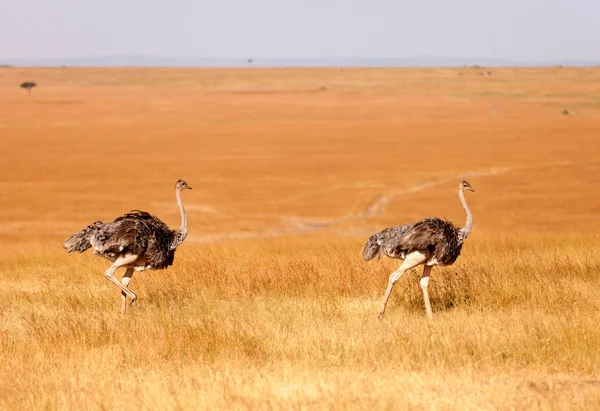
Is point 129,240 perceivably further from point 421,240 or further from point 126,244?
point 421,240

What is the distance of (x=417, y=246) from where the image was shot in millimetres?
9961

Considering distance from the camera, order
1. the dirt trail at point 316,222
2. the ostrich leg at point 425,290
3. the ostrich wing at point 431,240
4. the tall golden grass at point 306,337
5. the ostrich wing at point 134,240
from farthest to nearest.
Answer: the dirt trail at point 316,222 < the ostrich wing at point 134,240 < the ostrich leg at point 425,290 < the ostrich wing at point 431,240 < the tall golden grass at point 306,337

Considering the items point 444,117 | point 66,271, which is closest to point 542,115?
point 444,117

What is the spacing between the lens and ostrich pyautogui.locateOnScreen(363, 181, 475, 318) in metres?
9.96

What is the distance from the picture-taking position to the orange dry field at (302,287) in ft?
24.5

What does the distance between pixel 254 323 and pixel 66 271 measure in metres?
5.13

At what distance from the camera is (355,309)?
10.9 metres

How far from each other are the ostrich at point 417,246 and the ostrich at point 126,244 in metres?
2.34

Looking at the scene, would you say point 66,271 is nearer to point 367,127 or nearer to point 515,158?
point 515,158

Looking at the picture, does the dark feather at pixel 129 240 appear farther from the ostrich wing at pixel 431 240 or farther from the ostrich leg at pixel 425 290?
the ostrich leg at pixel 425 290

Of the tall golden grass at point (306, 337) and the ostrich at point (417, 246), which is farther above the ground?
the ostrich at point (417, 246)

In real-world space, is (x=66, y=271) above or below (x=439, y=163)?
below

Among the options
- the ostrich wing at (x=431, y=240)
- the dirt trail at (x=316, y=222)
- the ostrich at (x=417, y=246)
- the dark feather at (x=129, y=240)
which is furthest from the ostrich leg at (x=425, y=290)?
the dirt trail at (x=316, y=222)

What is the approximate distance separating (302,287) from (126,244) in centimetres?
→ 255
